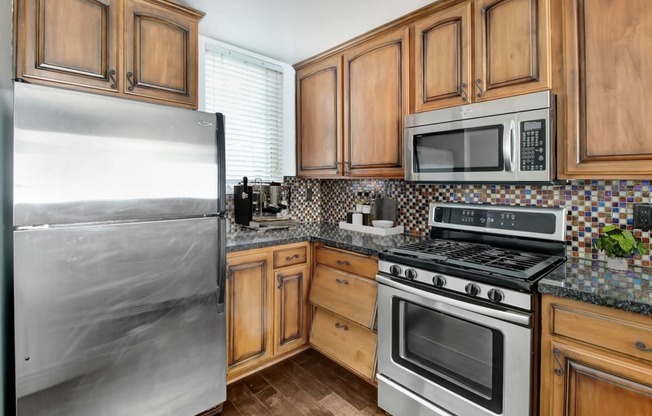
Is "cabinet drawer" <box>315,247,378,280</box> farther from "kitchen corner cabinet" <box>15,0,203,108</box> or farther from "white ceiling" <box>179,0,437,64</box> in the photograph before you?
"white ceiling" <box>179,0,437,64</box>

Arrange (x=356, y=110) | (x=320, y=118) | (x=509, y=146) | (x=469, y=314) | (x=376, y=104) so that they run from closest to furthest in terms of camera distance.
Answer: (x=469, y=314)
(x=509, y=146)
(x=376, y=104)
(x=356, y=110)
(x=320, y=118)

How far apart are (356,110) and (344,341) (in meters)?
1.65

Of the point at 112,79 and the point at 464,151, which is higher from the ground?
the point at 112,79

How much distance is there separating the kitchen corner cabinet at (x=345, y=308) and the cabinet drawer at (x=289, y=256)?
0.37 feet

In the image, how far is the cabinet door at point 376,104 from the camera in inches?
87.5

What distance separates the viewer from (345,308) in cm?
221

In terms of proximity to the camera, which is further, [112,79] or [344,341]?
[344,341]

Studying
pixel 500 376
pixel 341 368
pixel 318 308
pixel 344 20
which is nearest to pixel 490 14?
pixel 344 20

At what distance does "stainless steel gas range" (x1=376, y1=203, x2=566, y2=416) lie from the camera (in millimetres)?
1390

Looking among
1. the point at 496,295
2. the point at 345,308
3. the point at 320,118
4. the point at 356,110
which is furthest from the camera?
the point at 320,118

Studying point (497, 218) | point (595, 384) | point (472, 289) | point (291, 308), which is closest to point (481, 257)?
point (472, 289)

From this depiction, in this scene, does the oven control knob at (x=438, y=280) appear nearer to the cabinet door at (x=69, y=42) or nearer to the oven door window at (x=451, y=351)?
the oven door window at (x=451, y=351)

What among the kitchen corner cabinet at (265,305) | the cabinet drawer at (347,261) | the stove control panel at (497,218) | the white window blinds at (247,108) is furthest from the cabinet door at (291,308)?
the stove control panel at (497,218)

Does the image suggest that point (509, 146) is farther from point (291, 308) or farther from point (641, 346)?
point (291, 308)
